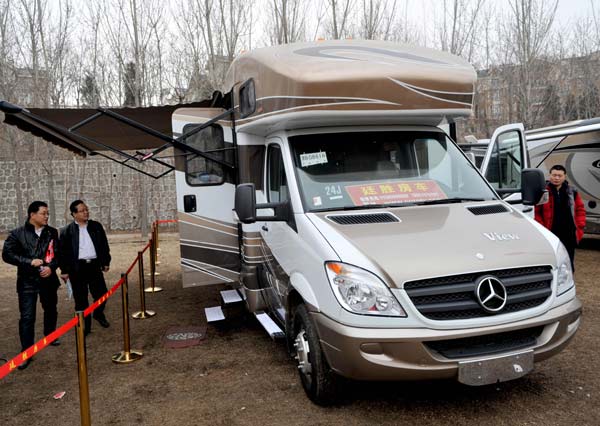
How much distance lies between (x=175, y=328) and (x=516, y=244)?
14.8 feet

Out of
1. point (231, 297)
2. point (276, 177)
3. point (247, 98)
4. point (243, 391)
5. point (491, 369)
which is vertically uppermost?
point (247, 98)

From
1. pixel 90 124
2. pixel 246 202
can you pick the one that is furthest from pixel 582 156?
pixel 90 124

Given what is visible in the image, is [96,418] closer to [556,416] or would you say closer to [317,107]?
[317,107]

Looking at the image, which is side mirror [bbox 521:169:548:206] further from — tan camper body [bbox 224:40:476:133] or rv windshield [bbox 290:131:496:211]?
tan camper body [bbox 224:40:476:133]

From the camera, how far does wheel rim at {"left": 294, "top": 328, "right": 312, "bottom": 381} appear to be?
4.03 metres

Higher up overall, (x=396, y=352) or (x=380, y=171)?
(x=380, y=171)

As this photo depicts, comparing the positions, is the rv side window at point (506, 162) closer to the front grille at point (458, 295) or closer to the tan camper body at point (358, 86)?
the tan camper body at point (358, 86)

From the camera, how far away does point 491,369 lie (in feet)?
11.1

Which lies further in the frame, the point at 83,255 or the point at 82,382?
the point at 83,255

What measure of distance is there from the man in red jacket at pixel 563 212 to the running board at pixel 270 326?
398cm

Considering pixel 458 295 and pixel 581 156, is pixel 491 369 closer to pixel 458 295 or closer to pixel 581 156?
pixel 458 295

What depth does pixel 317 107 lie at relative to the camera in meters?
4.32

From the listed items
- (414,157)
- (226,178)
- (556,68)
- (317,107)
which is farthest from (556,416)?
(556,68)

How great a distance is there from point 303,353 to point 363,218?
118 centimetres
